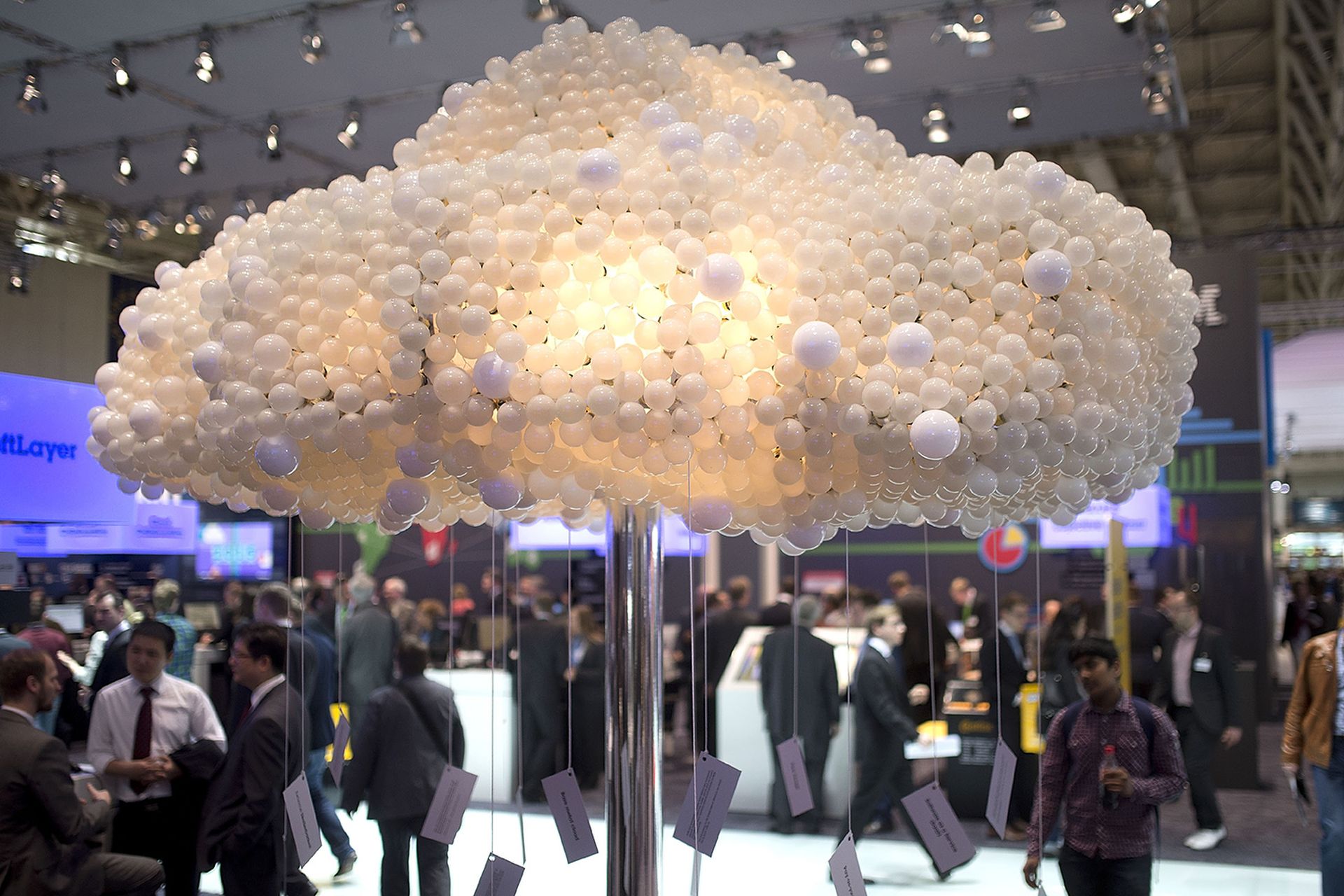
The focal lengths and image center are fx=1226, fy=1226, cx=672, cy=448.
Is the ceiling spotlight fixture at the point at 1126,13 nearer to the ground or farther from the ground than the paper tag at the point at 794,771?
farther from the ground

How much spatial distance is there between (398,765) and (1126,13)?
16.3 ft

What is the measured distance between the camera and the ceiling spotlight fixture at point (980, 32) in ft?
20.4

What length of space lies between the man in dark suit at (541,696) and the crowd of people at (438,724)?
18 mm

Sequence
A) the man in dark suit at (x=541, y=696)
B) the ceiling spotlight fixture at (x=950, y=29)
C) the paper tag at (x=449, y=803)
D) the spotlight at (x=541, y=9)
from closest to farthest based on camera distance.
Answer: the paper tag at (x=449, y=803) < the spotlight at (x=541, y=9) < the ceiling spotlight fixture at (x=950, y=29) < the man in dark suit at (x=541, y=696)

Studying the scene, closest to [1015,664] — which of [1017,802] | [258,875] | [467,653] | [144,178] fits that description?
[1017,802]

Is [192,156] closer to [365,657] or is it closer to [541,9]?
[541,9]

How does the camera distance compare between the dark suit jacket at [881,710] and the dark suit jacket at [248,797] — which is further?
the dark suit jacket at [881,710]

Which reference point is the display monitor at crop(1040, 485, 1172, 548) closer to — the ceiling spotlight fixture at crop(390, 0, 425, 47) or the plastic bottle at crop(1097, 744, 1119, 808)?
the plastic bottle at crop(1097, 744, 1119, 808)

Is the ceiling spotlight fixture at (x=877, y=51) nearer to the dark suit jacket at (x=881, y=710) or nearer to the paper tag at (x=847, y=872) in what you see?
the dark suit jacket at (x=881, y=710)

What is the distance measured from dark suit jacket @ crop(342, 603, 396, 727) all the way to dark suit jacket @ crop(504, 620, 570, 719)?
3.13ft

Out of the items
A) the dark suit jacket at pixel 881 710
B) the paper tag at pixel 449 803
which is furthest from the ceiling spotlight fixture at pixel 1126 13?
the paper tag at pixel 449 803

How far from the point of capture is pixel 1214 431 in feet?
37.7

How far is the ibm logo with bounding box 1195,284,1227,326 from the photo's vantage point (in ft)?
37.1

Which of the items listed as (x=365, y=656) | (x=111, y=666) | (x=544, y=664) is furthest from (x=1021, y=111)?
(x=111, y=666)
